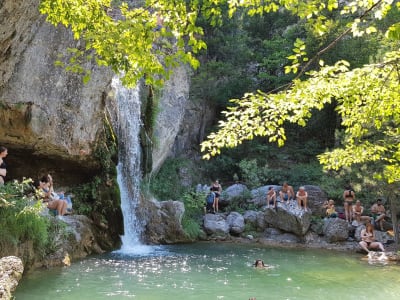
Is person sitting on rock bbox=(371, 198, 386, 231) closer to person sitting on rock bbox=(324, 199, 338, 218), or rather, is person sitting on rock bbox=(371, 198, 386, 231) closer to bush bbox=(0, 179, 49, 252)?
person sitting on rock bbox=(324, 199, 338, 218)

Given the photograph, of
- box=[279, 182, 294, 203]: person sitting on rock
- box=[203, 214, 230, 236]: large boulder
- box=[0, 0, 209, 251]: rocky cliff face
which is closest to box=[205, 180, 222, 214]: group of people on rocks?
box=[203, 214, 230, 236]: large boulder

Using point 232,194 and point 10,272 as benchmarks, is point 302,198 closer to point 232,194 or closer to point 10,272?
point 232,194

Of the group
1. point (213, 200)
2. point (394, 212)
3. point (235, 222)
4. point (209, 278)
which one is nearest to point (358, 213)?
point (394, 212)

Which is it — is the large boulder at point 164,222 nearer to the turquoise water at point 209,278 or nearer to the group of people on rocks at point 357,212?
the turquoise water at point 209,278

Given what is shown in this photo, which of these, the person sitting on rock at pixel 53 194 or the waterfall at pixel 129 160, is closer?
the person sitting on rock at pixel 53 194

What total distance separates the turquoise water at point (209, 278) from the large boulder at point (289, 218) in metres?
3.42

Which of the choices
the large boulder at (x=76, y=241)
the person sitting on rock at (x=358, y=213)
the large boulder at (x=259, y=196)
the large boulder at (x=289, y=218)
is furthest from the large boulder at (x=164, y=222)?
the person sitting on rock at (x=358, y=213)

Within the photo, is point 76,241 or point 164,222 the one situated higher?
point 164,222

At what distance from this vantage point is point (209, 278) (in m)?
9.30

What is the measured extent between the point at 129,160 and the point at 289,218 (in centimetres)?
660

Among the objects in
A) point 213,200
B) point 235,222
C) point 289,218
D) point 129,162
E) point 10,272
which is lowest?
point 10,272

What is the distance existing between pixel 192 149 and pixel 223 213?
267 inches

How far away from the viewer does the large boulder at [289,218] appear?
1616 centimetres

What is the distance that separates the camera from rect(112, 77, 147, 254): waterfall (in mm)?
14188
